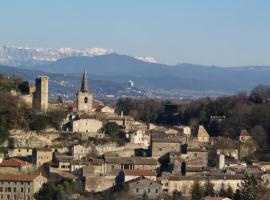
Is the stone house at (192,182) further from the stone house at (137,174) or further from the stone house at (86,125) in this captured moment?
the stone house at (86,125)

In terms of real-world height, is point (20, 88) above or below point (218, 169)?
above

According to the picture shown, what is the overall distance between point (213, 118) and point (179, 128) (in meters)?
4.18

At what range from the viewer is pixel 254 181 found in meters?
36.9

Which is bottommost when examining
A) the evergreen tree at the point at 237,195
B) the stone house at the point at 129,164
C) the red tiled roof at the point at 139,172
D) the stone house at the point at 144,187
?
the evergreen tree at the point at 237,195

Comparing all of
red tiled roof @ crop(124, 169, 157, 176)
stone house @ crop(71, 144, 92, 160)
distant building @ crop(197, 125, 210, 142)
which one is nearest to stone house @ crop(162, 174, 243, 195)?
red tiled roof @ crop(124, 169, 157, 176)

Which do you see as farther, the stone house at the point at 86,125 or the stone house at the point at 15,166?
the stone house at the point at 86,125

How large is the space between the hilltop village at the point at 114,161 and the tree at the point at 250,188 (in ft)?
2.03

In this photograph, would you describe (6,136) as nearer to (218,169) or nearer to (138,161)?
(138,161)

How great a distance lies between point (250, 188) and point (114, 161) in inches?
254

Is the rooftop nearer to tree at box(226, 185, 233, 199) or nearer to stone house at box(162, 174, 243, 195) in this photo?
stone house at box(162, 174, 243, 195)

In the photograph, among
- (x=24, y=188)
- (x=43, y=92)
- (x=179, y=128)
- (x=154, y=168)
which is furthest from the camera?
(x=179, y=128)

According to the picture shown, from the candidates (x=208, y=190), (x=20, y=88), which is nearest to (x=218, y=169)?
(x=208, y=190)

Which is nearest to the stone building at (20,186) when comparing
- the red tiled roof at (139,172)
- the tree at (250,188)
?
the red tiled roof at (139,172)

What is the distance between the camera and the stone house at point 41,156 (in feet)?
128
